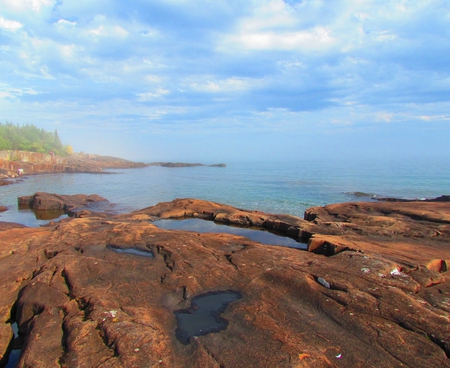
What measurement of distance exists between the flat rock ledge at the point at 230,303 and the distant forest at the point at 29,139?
95912 mm

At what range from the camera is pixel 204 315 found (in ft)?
22.3

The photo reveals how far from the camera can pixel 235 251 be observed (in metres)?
11.2

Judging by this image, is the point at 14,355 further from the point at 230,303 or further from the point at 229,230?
the point at 229,230

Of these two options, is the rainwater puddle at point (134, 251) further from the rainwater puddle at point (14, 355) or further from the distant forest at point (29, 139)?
the distant forest at point (29, 139)

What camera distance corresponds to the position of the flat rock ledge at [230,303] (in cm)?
533

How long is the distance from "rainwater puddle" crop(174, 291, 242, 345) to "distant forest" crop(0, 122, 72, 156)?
329ft

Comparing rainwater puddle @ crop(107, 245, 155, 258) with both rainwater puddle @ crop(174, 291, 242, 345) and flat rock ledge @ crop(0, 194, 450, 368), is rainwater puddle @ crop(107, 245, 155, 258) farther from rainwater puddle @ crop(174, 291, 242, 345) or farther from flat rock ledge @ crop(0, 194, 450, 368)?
rainwater puddle @ crop(174, 291, 242, 345)

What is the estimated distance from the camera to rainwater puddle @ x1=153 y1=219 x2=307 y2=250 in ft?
50.9

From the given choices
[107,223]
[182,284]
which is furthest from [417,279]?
[107,223]

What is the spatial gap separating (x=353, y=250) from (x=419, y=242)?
14.1 feet

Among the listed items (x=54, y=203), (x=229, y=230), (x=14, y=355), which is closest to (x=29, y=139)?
(x=54, y=203)

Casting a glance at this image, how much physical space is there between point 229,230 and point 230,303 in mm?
11232

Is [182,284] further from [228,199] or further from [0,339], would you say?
[228,199]

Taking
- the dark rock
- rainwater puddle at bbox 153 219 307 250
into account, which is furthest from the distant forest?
rainwater puddle at bbox 153 219 307 250
